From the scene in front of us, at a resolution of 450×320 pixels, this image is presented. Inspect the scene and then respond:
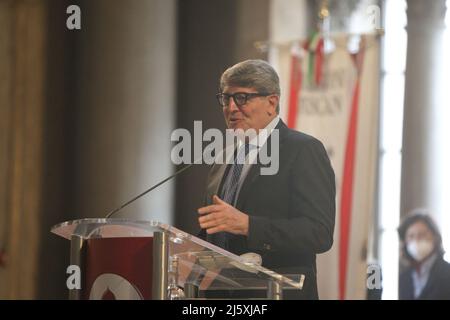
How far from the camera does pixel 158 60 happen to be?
25.2 feet

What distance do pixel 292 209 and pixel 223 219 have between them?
36cm

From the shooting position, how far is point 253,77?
16.3 feet

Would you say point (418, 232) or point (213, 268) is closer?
point (213, 268)

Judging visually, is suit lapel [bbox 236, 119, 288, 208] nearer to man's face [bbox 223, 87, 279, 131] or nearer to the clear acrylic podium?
man's face [bbox 223, 87, 279, 131]

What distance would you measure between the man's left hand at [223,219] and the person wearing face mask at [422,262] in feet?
10.6

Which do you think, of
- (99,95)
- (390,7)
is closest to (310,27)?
(390,7)

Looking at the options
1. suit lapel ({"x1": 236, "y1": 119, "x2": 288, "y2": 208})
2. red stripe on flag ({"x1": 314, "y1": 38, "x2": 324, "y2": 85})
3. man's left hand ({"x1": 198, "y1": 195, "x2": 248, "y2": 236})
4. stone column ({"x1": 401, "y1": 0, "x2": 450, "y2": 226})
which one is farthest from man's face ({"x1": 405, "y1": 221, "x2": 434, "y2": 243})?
man's left hand ({"x1": 198, "y1": 195, "x2": 248, "y2": 236})

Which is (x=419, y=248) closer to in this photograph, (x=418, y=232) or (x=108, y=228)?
(x=418, y=232)

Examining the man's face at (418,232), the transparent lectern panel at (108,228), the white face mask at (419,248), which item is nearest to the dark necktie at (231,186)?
the transparent lectern panel at (108,228)

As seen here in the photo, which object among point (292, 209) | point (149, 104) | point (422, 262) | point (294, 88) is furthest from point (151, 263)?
point (422, 262)

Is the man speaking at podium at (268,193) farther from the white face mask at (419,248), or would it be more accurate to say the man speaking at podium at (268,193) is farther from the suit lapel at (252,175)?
the white face mask at (419,248)

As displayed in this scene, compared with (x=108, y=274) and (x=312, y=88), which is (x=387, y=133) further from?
(x=108, y=274)

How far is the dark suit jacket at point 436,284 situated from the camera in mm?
7543

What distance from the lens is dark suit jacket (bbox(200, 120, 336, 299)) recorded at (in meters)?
4.72
